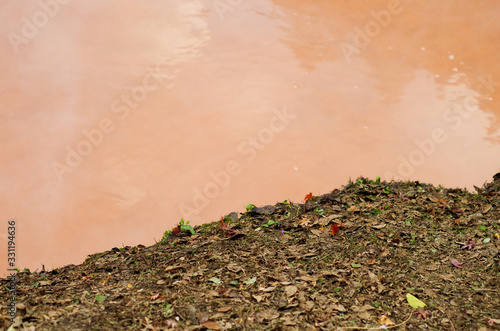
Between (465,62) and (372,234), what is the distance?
4327mm

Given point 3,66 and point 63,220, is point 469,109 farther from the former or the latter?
point 3,66

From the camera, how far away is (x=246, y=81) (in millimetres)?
5910

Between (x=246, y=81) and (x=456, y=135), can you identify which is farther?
(x=246, y=81)

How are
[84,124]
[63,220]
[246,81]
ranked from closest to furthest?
1. [63,220]
2. [84,124]
3. [246,81]

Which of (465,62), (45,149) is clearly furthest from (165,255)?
(465,62)

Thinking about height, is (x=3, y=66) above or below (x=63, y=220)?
above

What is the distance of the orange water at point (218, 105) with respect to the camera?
15.3ft

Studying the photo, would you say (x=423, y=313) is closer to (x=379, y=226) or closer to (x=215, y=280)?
(x=379, y=226)
